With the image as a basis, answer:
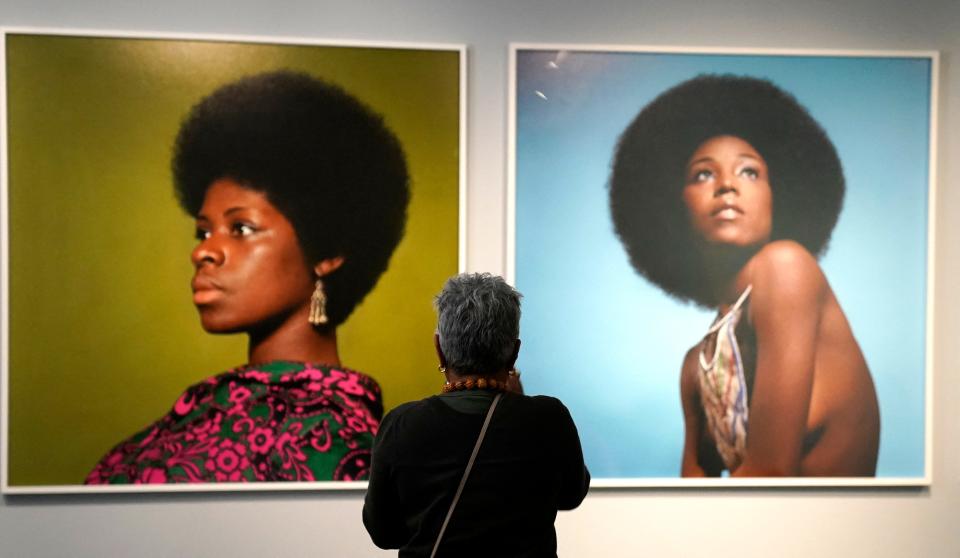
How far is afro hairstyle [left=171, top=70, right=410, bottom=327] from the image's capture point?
2723 mm

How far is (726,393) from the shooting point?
9.29 feet

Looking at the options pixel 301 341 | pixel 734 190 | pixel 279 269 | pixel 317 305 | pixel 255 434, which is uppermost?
pixel 734 190

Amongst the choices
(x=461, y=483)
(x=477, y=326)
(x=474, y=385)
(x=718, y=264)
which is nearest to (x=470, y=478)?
(x=461, y=483)

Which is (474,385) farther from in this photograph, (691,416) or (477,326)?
(691,416)

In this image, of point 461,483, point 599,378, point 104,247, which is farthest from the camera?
point 599,378

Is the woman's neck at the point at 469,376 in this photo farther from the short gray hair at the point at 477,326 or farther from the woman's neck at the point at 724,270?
the woman's neck at the point at 724,270

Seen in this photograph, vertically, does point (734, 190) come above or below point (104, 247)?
above

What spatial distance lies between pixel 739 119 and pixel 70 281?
2103 mm

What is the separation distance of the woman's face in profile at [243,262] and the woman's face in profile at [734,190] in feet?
4.16

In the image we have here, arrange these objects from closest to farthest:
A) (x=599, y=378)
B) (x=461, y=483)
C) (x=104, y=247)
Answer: (x=461, y=483)
(x=104, y=247)
(x=599, y=378)

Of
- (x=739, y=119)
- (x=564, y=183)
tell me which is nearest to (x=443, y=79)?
(x=564, y=183)

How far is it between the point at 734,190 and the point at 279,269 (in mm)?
1433

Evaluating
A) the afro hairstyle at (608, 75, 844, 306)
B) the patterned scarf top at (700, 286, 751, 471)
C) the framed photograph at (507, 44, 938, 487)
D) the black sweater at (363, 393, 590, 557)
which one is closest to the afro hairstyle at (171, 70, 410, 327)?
the framed photograph at (507, 44, 938, 487)

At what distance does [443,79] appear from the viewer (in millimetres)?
2785
